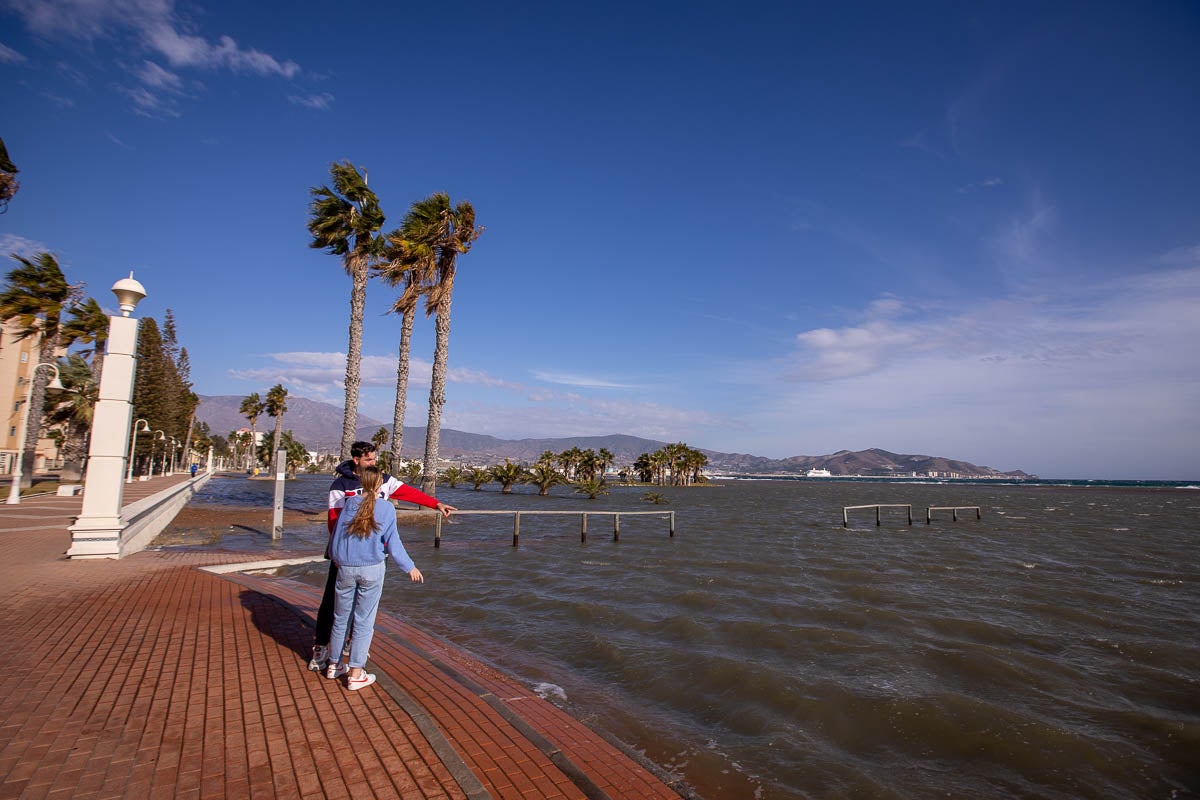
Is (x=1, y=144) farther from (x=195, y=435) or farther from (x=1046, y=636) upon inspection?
(x=195, y=435)

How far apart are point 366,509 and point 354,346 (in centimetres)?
2286

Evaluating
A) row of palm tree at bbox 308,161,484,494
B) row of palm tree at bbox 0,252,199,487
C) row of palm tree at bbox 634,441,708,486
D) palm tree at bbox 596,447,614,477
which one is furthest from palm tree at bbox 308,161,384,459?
row of palm tree at bbox 634,441,708,486

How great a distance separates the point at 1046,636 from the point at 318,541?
62.1ft

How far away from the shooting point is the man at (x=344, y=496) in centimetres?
520

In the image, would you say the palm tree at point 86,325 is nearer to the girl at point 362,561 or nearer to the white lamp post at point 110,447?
the white lamp post at point 110,447

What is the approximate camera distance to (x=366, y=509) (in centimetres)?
487

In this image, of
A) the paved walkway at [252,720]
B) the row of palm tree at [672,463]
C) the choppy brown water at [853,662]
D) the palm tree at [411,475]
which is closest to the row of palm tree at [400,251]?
the choppy brown water at [853,662]

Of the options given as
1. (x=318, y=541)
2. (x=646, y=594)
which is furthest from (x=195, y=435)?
(x=646, y=594)

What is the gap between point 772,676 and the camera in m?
8.28

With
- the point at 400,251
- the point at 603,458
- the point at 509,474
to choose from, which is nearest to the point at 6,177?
the point at 400,251

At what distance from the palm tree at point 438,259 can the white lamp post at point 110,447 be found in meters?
15.0

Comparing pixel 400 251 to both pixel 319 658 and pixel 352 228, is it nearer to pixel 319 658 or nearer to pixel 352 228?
pixel 352 228

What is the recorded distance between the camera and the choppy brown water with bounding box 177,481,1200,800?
596 centimetres

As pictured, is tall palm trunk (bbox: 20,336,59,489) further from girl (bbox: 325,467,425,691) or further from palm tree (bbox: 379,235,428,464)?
girl (bbox: 325,467,425,691)
